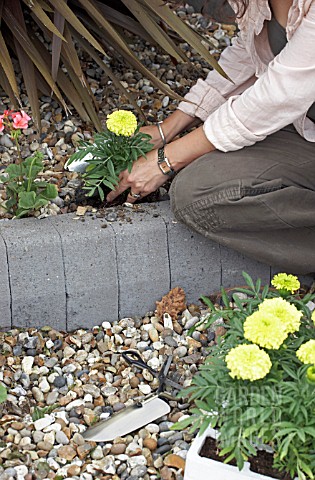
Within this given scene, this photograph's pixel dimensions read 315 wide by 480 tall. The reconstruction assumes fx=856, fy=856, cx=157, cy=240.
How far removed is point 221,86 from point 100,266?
0.63m

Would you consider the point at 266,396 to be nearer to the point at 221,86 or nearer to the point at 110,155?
the point at 110,155

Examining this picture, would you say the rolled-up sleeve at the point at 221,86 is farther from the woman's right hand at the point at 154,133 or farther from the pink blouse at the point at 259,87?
the woman's right hand at the point at 154,133

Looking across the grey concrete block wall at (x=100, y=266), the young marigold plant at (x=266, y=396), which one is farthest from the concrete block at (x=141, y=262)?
the young marigold plant at (x=266, y=396)

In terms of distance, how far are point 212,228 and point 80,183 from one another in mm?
415

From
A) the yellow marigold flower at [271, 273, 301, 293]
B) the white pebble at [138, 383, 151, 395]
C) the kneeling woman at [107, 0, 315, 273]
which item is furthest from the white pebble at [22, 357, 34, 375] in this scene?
the yellow marigold flower at [271, 273, 301, 293]

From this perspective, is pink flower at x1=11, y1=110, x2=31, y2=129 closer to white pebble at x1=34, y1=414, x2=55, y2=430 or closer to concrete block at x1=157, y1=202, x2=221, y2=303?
concrete block at x1=157, y1=202, x2=221, y2=303

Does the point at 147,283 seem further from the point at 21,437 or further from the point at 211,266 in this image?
the point at 21,437

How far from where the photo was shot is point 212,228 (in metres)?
2.17

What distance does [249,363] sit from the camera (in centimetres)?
146

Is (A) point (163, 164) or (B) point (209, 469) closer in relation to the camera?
(B) point (209, 469)

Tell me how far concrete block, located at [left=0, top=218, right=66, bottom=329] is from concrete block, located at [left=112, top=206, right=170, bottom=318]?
6.2 inches

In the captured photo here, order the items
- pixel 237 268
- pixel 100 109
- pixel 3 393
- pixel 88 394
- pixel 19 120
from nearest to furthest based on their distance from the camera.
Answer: pixel 3 393 < pixel 88 394 < pixel 19 120 < pixel 237 268 < pixel 100 109

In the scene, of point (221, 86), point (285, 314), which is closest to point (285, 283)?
point (285, 314)

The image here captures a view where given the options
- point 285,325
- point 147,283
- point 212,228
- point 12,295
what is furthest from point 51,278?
point 285,325
